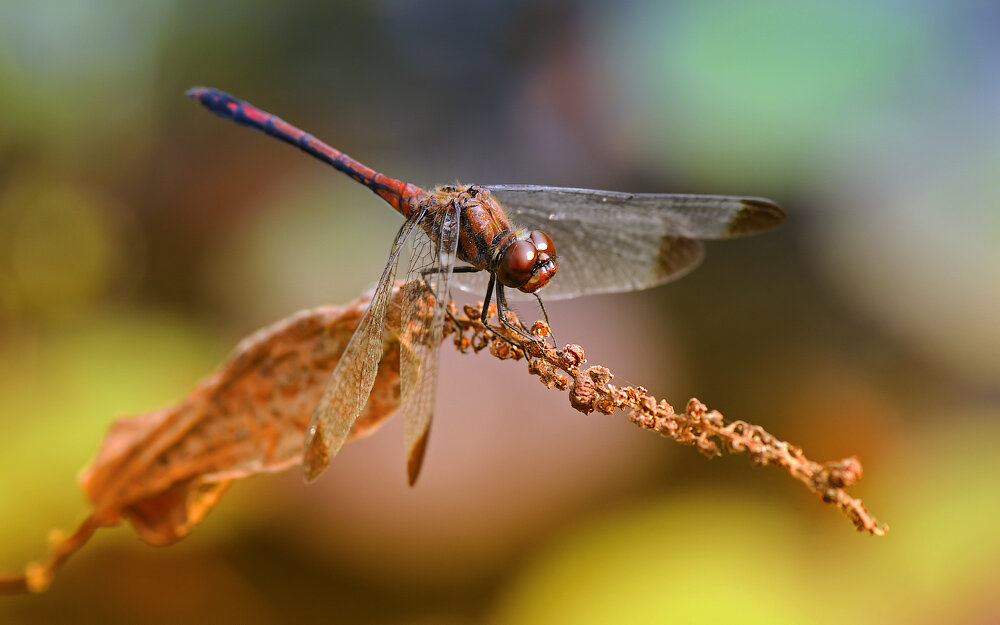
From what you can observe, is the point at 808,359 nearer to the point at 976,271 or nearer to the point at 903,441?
the point at 903,441

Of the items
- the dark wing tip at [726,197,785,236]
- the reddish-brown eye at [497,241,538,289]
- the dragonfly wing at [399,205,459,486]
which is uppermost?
the dark wing tip at [726,197,785,236]

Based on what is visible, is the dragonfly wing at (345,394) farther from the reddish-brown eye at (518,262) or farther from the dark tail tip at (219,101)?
the dark tail tip at (219,101)

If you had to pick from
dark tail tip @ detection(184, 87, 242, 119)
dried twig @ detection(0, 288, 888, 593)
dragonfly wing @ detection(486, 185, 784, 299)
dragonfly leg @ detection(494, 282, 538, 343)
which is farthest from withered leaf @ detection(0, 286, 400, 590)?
dark tail tip @ detection(184, 87, 242, 119)

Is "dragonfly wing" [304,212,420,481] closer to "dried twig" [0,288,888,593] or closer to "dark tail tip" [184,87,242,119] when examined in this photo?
"dried twig" [0,288,888,593]

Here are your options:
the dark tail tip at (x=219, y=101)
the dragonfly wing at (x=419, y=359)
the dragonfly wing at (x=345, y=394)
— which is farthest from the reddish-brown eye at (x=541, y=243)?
the dark tail tip at (x=219, y=101)

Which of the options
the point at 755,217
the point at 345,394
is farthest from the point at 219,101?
the point at 755,217

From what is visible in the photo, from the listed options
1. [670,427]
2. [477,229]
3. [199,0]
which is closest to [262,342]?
[477,229]

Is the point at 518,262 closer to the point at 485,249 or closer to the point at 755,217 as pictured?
the point at 485,249
